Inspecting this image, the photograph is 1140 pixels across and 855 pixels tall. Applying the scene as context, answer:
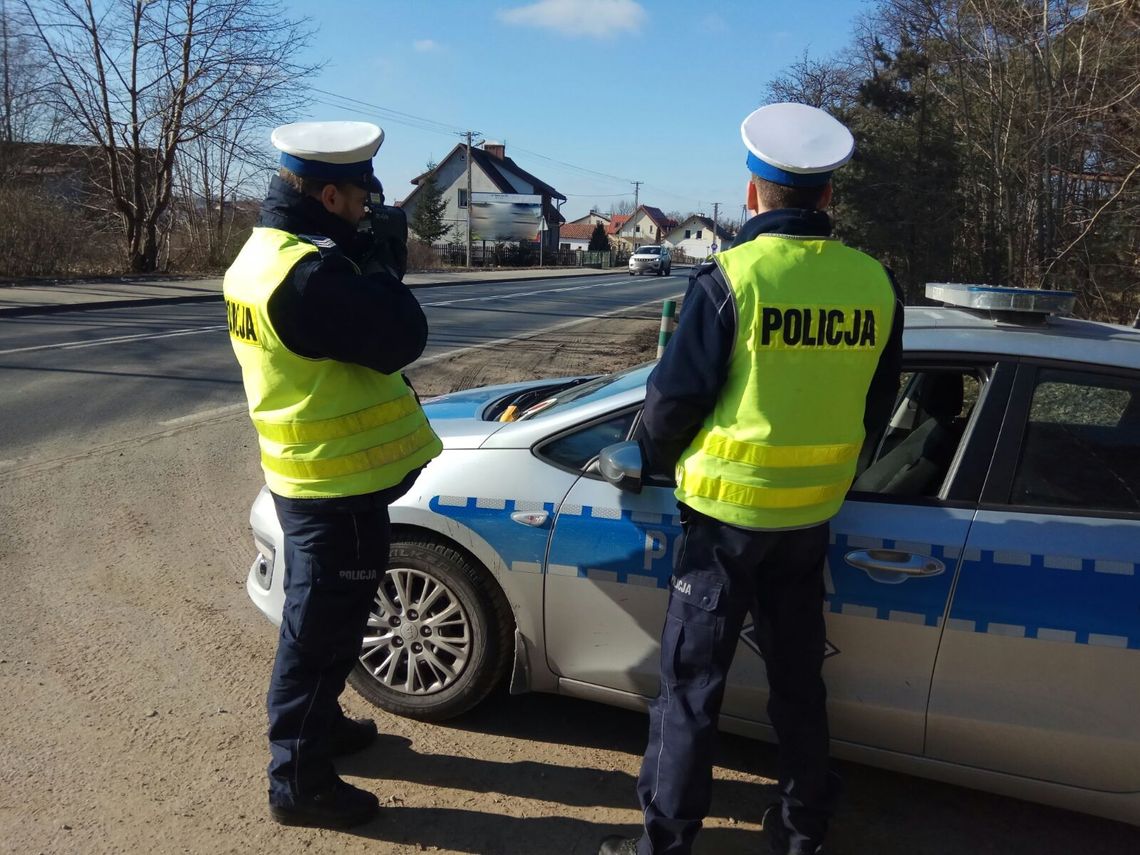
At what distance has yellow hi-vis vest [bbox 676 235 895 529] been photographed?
7.20ft

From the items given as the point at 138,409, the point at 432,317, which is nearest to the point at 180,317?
the point at 432,317

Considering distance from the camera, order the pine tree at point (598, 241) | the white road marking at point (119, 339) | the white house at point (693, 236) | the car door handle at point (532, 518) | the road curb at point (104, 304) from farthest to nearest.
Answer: the white house at point (693, 236)
the pine tree at point (598, 241)
the road curb at point (104, 304)
the white road marking at point (119, 339)
the car door handle at point (532, 518)

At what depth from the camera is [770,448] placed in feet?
7.39

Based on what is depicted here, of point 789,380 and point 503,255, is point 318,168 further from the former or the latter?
point 503,255

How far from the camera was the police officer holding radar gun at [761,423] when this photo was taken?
2.21 meters

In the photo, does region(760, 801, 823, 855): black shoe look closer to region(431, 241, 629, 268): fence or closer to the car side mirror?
the car side mirror

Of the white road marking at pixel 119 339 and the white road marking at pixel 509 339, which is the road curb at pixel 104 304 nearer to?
the white road marking at pixel 119 339

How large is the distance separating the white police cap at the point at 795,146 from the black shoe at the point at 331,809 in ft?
6.97

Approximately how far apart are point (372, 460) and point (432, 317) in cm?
1571

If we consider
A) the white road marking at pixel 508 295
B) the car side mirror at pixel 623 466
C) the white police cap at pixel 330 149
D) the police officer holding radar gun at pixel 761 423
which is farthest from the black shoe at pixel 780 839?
the white road marking at pixel 508 295

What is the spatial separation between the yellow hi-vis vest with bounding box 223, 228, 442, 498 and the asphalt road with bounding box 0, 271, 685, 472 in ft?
15.0

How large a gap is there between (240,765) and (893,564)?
2.16 m

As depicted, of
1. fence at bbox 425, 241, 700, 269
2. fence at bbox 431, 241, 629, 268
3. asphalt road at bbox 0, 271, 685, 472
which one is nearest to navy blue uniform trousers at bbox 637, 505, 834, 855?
asphalt road at bbox 0, 271, 685, 472

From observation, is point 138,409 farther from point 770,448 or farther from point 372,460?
point 770,448
